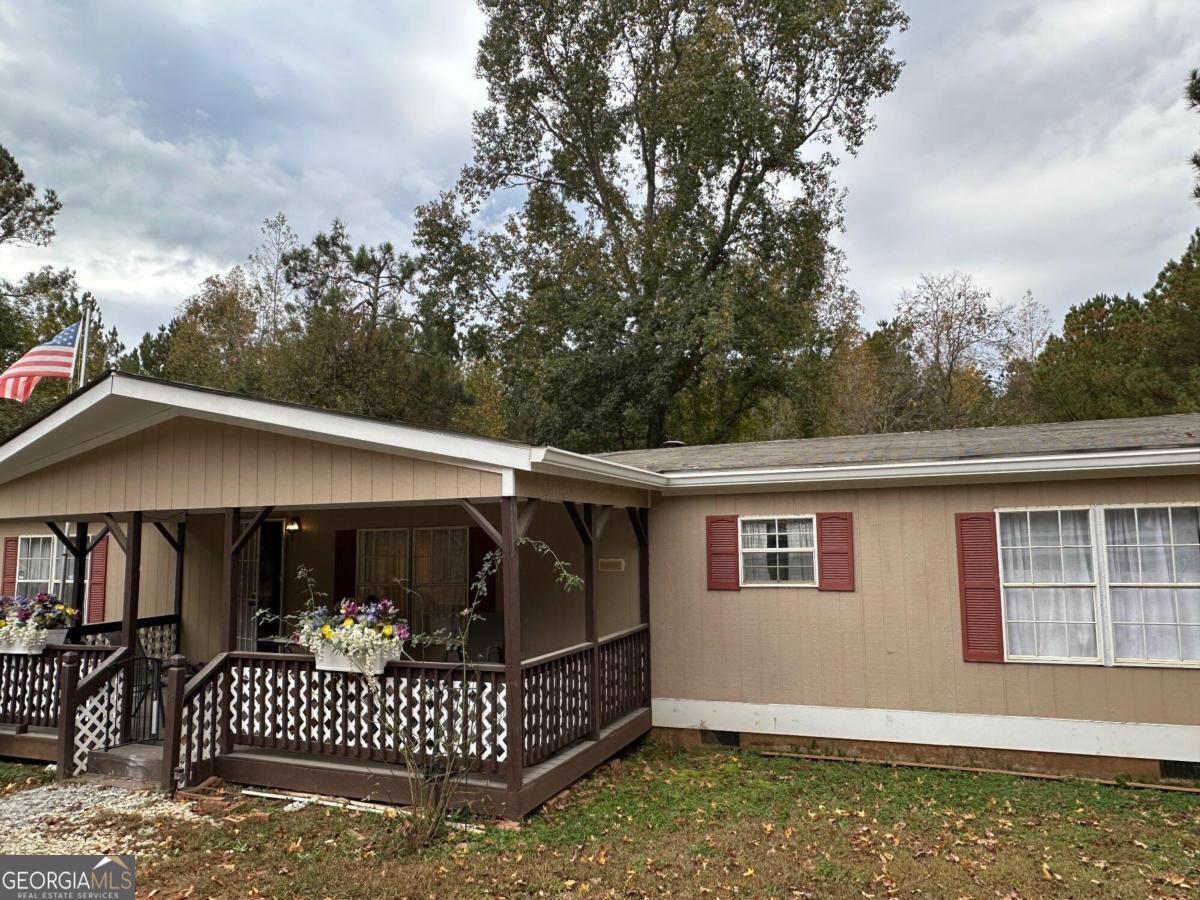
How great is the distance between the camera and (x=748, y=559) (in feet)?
23.3

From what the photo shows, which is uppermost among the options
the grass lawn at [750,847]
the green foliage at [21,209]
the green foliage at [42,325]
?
the green foliage at [21,209]

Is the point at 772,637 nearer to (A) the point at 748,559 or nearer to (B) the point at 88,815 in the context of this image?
(A) the point at 748,559

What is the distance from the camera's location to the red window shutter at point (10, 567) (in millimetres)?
10336

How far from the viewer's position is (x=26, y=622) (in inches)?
274

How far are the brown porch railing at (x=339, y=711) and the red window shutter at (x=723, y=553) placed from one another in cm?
266

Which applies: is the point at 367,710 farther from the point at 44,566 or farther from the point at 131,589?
the point at 44,566

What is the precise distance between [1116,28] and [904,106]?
6187mm

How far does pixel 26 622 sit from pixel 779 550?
7.01 metres

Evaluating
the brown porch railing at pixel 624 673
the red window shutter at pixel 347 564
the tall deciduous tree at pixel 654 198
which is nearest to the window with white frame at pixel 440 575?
the red window shutter at pixel 347 564

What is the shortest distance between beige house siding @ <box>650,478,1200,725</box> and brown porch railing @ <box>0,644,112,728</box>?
5216 mm

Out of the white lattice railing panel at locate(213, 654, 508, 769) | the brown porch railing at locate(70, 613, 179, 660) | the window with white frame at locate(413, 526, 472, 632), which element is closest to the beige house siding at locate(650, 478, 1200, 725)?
the window with white frame at locate(413, 526, 472, 632)

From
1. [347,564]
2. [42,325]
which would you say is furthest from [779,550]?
[42,325]

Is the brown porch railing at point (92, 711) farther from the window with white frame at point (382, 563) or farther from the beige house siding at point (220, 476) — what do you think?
the window with white frame at point (382, 563)

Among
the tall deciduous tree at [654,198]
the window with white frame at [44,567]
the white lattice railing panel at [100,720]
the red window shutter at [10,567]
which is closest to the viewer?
the white lattice railing panel at [100,720]
